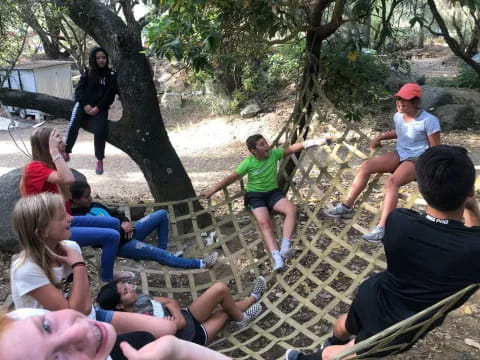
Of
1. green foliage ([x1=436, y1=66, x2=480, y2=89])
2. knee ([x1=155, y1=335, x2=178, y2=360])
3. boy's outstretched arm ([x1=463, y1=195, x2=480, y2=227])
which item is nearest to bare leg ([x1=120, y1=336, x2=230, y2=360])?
knee ([x1=155, y1=335, x2=178, y2=360])

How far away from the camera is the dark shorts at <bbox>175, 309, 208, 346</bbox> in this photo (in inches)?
89.8

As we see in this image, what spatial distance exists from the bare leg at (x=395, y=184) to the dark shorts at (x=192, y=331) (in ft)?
3.93

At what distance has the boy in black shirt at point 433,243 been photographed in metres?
1.48

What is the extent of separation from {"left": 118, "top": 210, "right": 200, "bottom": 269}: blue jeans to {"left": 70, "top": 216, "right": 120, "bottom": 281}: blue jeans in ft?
0.66

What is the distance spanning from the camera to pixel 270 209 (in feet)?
10.8

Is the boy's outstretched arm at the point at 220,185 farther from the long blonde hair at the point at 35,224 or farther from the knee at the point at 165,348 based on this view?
the knee at the point at 165,348

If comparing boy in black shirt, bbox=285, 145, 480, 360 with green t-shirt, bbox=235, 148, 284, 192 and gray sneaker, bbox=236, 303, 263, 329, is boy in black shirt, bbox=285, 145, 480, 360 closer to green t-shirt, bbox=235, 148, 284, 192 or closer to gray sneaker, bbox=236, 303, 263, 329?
gray sneaker, bbox=236, 303, 263, 329

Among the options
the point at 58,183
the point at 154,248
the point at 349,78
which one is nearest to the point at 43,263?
the point at 58,183

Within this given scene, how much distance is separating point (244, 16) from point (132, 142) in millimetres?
1415

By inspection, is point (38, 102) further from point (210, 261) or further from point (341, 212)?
point (341, 212)

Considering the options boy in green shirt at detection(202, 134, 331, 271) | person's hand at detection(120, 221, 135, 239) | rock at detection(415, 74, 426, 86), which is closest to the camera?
person's hand at detection(120, 221, 135, 239)

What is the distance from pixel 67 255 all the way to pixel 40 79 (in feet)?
39.3

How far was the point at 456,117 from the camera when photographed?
26.4ft

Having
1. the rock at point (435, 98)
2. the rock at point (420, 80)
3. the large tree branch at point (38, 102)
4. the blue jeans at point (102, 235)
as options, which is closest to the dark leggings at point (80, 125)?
the large tree branch at point (38, 102)
